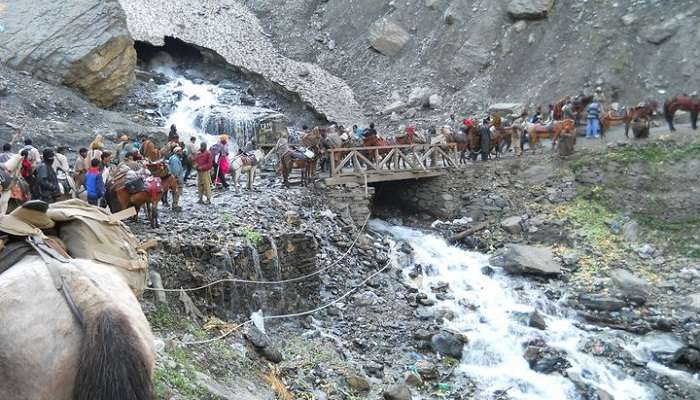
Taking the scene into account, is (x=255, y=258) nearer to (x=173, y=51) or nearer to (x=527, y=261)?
(x=527, y=261)

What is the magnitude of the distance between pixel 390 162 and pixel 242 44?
15.5 m

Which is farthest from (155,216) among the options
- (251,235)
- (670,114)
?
(670,114)

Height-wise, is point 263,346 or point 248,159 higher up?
point 248,159

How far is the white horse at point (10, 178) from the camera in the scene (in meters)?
8.24

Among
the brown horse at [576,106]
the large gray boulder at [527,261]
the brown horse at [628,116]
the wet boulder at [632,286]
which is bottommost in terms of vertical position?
the wet boulder at [632,286]

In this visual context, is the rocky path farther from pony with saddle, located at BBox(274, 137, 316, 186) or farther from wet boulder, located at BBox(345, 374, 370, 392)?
pony with saddle, located at BBox(274, 137, 316, 186)

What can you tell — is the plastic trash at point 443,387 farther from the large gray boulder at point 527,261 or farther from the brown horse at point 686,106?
the brown horse at point 686,106

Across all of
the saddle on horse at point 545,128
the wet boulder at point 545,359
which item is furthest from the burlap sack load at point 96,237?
the saddle on horse at point 545,128

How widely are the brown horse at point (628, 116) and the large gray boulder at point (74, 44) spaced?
679 inches

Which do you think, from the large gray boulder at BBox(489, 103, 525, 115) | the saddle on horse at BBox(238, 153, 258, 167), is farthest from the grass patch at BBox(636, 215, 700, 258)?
the saddle on horse at BBox(238, 153, 258, 167)

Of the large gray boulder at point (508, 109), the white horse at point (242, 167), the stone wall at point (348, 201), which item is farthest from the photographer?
the large gray boulder at point (508, 109)

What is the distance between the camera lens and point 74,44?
21406mm

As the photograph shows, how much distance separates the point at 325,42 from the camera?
105 ft

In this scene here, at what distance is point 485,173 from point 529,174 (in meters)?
1.31
